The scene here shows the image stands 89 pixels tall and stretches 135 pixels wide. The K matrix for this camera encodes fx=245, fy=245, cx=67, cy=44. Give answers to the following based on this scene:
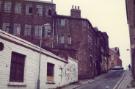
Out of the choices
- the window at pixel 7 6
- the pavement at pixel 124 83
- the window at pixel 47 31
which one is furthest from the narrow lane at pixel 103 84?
the window at pixel 7 6

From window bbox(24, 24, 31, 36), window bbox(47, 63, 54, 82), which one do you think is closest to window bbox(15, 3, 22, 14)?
window bbox(24, 24, 31, 36)

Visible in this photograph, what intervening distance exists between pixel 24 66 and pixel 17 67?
3.49 feet

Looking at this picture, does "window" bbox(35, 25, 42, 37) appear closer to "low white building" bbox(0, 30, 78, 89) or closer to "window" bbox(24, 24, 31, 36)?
"window" bbox(24, 24, 31, 36)

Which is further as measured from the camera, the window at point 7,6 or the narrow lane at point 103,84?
the window at point 7,6

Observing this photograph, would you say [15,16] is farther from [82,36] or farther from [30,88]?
[30,88]

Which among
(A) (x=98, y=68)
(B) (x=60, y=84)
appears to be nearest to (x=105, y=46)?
(A) (x=98, y=68)

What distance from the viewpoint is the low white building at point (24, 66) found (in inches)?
660

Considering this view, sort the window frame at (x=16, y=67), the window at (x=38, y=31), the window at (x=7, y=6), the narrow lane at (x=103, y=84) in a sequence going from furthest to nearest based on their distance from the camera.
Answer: the window at (x=38, y=31)
the window at (x=7, y=6)
the narrow lane at (x=103, y=84)
the window frame at (x=16, y=67)

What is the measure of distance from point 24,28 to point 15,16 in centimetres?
283

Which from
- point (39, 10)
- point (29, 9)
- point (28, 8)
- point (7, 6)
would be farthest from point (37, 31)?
point (7, 6)

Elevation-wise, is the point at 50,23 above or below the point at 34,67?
above

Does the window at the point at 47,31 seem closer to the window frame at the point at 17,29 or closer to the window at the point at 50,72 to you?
the window frame at the point at 17,29

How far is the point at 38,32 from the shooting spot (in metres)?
47.0

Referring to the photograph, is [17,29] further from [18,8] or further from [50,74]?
[50,74]
